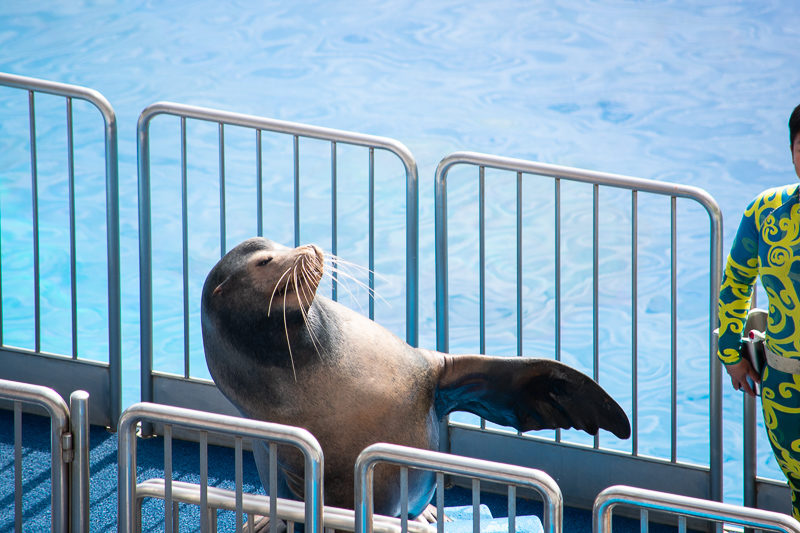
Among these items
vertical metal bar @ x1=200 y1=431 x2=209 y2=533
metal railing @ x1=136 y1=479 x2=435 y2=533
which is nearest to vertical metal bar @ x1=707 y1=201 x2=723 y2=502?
metal railing @ x1=136 y1=479 x2=435 y2=533

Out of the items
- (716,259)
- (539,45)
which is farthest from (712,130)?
(716,259)

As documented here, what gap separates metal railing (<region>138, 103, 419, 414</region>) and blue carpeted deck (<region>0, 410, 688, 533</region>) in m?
0.22

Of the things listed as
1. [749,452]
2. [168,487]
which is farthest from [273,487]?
[749,452]

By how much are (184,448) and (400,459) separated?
7.12 ft

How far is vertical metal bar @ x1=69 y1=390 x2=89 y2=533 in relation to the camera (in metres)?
2.48

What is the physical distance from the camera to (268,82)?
10.5 metres

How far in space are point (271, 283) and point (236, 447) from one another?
1.91 ft

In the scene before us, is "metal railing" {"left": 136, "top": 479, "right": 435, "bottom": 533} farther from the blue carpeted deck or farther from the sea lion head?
the blue carpeted deck

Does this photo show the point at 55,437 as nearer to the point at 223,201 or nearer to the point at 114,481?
the point at 114,481

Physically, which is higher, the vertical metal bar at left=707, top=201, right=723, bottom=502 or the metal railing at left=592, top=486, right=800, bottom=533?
the metal railing at left=592, top=486, right=800, bottom=533

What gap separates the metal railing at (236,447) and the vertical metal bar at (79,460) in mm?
112

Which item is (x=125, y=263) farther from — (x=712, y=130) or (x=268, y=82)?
(x=712, y=130)

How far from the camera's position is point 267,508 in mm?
2471

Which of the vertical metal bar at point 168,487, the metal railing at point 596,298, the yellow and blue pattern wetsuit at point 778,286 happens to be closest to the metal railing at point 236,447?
the vertical metal bar at point 168,487
